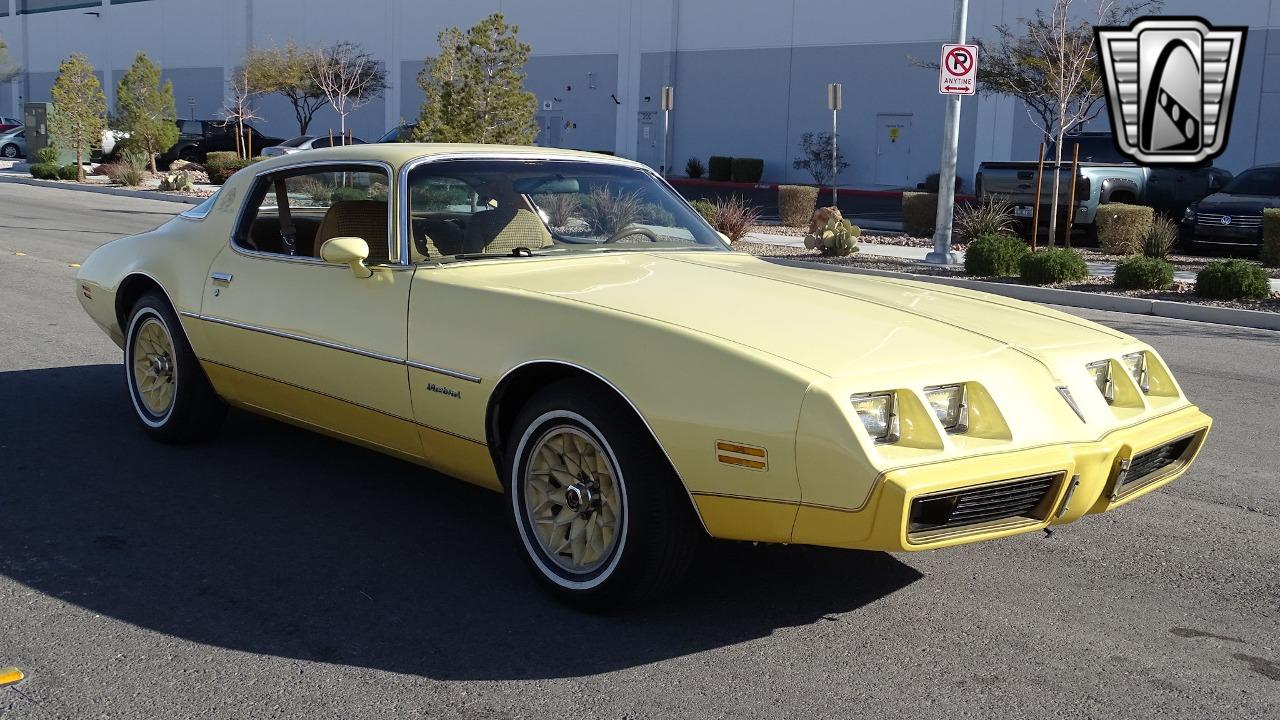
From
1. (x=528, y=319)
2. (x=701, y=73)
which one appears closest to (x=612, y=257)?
(x=528, y=319)

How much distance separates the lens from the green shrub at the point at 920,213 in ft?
72.2

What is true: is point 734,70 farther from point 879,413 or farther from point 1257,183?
point 879,413

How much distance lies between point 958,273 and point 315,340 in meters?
12.6

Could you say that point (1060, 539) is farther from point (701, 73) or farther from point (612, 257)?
point (701, 73)

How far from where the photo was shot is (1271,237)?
16.7m

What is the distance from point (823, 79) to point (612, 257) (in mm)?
34850

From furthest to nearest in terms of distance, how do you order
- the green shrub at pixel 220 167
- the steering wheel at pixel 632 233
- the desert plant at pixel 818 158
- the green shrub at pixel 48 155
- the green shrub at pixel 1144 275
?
the desert plant at pixel 818 158 < the green shrub at pixel 48 155 < the green shrub at pixel 220 167 < the green shrub at pixel 1144 275 < the steering wheel at pixel 632 233

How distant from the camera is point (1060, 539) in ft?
15.5

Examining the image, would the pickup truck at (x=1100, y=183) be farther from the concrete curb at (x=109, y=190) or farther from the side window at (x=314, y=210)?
the concrete curb at (x=109, y=190)

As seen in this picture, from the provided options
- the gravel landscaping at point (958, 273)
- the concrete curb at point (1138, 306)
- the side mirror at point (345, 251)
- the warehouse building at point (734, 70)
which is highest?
the warehouse building at point (734, 70)

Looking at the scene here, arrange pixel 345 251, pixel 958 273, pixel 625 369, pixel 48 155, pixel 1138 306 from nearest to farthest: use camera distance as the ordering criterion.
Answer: pixel 625 369 < pixel 345 251 < pixel 1138 306 < pixel 958 273 < pixel 48 155

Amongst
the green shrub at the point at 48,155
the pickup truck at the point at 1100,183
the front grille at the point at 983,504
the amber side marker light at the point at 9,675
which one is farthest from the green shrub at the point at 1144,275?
the green shrub at the point at 48,155

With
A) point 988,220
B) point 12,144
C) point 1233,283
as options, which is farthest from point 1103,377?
point 12,144

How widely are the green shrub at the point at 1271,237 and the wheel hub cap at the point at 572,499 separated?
1540 centimetres
